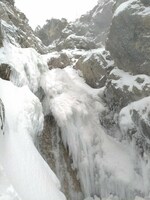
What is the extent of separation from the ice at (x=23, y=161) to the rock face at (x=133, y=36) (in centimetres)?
477

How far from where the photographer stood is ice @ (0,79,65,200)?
441 centimetres

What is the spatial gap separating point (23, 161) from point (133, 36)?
6568 millimetres

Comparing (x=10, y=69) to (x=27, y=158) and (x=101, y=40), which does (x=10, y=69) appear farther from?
(x=101, y=40)

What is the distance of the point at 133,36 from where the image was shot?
10.0 meters

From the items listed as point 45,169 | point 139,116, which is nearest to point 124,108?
point 139,116

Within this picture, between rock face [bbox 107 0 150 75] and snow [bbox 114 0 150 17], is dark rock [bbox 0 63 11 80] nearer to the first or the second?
rock face [bbox 107 0 150 75]

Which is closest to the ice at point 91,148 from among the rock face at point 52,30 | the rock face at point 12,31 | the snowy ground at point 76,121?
the snowy ground at point 76,121

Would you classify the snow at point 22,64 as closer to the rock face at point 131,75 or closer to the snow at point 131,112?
the rock face at point 131,75

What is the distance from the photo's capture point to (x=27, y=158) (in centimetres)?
495

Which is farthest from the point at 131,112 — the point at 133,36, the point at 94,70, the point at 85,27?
the point at 85,27

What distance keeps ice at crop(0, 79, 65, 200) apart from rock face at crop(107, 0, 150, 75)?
15.6ft

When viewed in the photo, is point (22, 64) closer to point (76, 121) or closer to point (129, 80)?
point (76, 121)

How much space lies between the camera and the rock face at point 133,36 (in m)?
9.76

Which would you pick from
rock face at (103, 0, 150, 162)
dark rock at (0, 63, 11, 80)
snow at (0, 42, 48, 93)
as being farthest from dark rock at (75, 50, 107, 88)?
dark rock at (0, 63, 11, 80)
